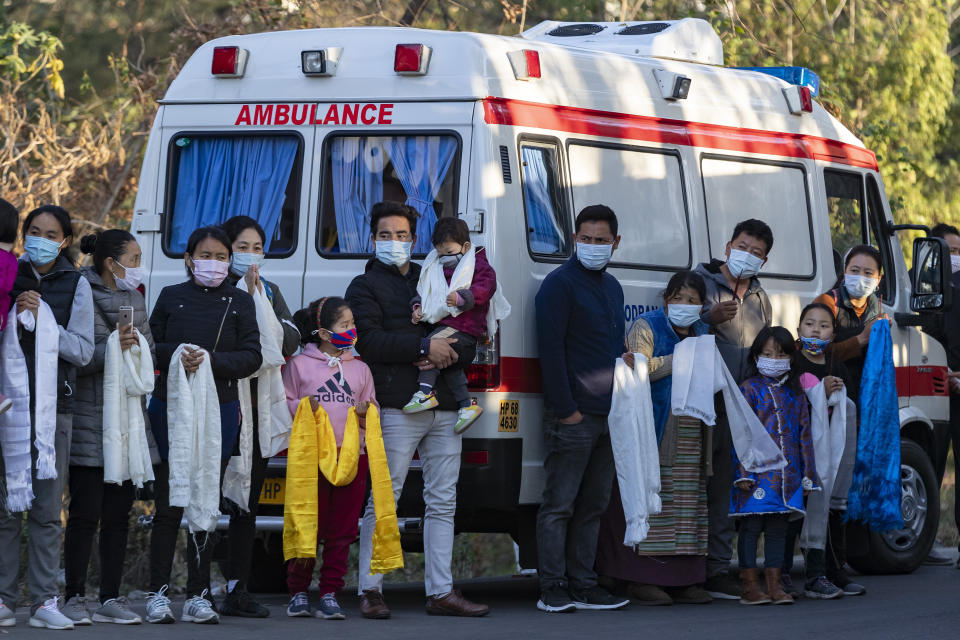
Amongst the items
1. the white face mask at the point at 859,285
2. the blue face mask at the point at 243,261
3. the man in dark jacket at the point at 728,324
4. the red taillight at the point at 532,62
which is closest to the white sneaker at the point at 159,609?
the blue face mask at the point at 243,261

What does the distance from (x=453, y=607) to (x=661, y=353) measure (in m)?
1.76

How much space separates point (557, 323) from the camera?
8.31 metres

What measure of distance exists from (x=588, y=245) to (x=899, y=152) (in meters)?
10.4

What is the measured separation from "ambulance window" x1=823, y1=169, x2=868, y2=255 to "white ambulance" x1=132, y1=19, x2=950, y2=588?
1.27ft

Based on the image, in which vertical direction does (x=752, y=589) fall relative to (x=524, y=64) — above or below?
below

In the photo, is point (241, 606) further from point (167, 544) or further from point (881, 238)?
point (881, 238)

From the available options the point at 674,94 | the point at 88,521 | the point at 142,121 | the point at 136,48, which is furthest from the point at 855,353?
the point at 136,48

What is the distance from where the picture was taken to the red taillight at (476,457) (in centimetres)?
830

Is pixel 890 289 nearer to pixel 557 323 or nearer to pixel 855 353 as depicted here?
pixel 855 353

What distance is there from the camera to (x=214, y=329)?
7781mm

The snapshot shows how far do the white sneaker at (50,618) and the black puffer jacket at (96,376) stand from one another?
64 cm

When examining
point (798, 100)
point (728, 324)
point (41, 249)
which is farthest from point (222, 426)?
point (798, 100)

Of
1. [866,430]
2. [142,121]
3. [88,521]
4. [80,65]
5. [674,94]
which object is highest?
[80,65]

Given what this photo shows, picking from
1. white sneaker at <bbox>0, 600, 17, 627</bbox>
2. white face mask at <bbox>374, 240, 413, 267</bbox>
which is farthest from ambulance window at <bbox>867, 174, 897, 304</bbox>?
white sneaker at <bbox>0, 600, 17, 627</bbox>
